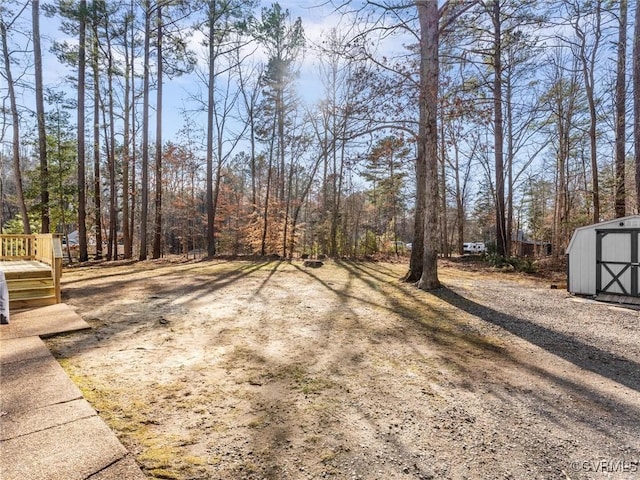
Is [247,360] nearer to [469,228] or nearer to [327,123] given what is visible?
[327,123]

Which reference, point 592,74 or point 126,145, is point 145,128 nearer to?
point 126,145

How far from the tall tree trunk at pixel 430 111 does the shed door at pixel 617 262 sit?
3212mm

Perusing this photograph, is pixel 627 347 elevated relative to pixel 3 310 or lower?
lower

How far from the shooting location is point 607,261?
643cm

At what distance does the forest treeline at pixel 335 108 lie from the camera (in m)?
6.69

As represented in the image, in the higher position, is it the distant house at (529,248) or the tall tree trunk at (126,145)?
the tall tree trunk at (126,145)

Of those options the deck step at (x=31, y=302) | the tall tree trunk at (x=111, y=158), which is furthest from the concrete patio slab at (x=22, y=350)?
the tall tree trunk at (x=111, y=158)

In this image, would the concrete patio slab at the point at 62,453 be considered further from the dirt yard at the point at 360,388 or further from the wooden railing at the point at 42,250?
the wooden railing at the point at 42,250

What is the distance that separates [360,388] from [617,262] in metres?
6.64

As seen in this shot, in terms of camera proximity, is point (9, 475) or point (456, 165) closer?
point (9, 475)

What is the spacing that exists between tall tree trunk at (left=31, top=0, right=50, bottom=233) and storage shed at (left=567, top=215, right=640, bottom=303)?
1542cm

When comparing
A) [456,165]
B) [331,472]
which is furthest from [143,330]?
[456,165]

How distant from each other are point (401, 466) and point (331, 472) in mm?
386

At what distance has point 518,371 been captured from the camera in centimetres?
307
